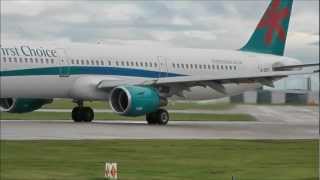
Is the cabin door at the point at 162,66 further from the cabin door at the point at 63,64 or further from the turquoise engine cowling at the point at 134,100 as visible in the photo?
the cabin door at the point at 63,64

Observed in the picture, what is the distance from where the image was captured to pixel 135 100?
32469 mm

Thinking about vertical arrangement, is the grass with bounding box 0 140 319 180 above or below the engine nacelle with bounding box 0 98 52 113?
above

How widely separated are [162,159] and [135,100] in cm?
1496

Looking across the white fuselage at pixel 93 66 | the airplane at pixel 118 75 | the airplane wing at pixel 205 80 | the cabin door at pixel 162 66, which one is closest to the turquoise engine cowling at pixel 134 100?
the airplane at pixel 118 75

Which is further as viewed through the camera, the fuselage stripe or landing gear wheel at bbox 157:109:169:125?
landing gear wheel at bbox 157:109:169:125

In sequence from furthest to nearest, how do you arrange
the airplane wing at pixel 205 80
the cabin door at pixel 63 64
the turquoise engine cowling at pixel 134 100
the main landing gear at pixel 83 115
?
1. the main landing gear at pixel 83 115
2. the airplane wing at pixel 205 80
3. the cabin door at pixel 63 64
4. the turquoise engine cowling at pixel 134 100

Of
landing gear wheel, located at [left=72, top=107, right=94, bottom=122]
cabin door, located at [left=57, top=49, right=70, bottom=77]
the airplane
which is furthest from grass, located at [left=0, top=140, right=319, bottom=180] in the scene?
landing gear wheel, located at [left=72, top=107, right=94, bottom=122]

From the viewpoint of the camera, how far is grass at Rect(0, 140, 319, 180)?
14727mm

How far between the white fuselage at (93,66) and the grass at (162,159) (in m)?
11.2

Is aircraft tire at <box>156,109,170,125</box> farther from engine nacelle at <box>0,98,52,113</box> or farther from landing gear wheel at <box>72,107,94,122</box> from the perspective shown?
engine nacelle at <box>0,98,52,113</box>

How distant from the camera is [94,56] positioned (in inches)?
1394

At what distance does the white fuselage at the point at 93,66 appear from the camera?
107 feet

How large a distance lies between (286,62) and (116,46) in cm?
1069

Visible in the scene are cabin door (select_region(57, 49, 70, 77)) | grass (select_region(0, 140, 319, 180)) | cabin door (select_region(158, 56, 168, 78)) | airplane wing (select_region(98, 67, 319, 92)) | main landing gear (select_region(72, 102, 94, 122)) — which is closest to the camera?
grass (select_region(0, 140, 319, 180))
